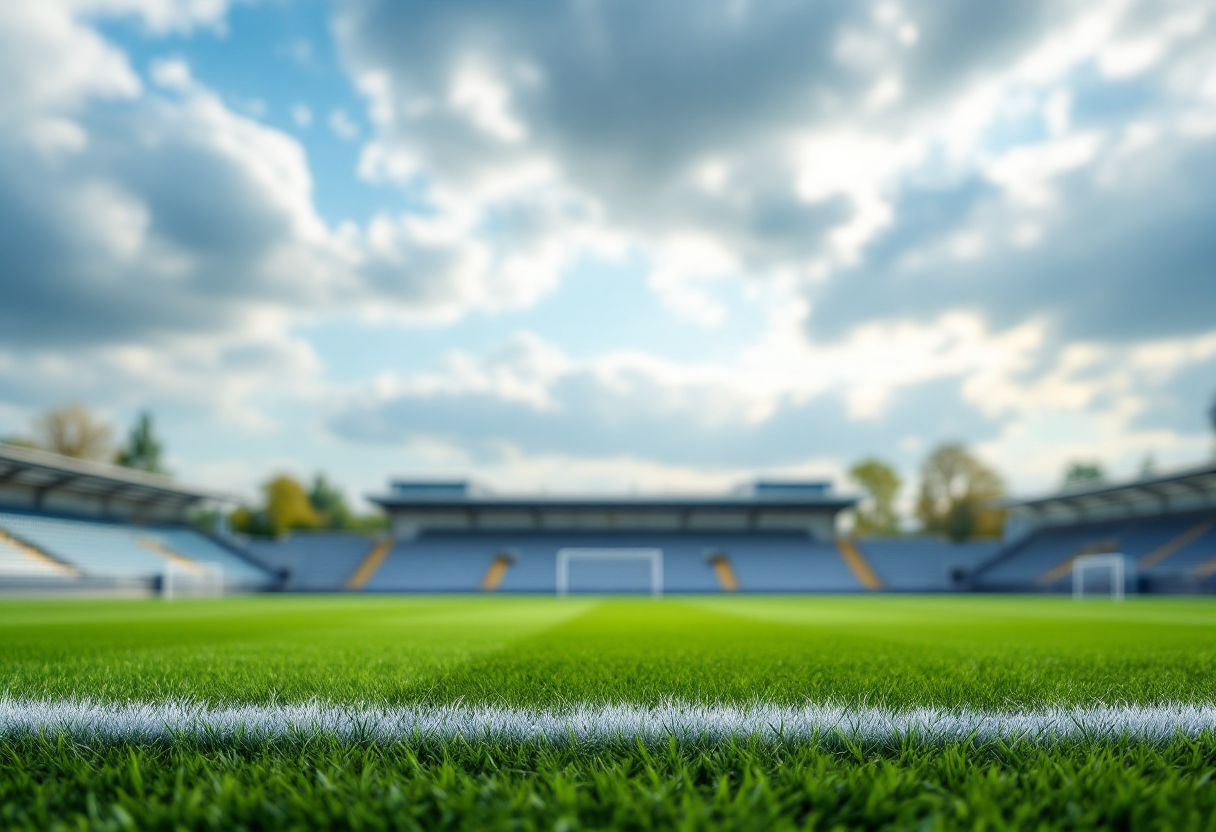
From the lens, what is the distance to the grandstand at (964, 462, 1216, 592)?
1051 inches

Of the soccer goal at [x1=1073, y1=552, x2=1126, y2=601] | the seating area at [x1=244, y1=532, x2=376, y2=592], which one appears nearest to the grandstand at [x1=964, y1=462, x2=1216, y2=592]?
the soccer goal at [x1=1073, y1=552, x2=1126, y2=601]

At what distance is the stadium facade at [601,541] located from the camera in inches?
1081

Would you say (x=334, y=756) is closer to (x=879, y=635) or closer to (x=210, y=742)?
(x=210, y=742)

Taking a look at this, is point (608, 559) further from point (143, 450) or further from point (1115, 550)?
point (143, 450)

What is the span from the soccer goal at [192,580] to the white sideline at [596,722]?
1075 inches

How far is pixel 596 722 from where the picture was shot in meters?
2.47

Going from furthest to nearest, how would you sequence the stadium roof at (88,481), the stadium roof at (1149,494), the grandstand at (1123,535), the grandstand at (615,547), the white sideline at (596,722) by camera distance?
1. the grandstand at (615,547)
2. the stadium roof at (1149,494)
3. the grandstand at (1123,535)
4. the stadium roof at (88,481)
5. the white sideline at (596,722)

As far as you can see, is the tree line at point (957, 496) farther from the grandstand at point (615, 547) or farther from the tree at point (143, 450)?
the tree at point (143, 450)

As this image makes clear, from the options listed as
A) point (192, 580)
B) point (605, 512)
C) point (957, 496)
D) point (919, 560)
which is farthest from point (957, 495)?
point (192, 580)

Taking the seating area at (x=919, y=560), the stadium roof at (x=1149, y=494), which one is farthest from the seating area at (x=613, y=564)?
the stadium roof at (x=1149, y=494)

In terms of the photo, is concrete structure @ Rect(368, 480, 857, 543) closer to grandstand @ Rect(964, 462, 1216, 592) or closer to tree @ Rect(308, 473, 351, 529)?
grandstand @ Rect(964, 462, 1216, 592)

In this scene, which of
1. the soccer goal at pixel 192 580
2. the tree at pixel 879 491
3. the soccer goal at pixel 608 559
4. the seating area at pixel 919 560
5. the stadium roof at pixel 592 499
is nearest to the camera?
the soccer goal at pixel 192 580

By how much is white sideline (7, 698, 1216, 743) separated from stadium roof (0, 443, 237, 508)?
90.1ft

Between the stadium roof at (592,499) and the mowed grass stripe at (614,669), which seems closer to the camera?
the mowed grass stripe at (614,669)
